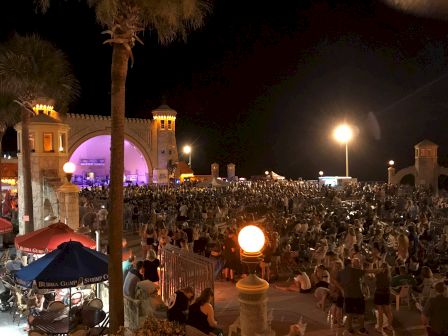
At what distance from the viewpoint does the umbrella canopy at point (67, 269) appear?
693 cm

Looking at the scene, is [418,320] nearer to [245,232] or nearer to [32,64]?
[245,232]

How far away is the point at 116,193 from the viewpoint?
23.5ft

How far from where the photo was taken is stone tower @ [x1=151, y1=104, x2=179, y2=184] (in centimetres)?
5053

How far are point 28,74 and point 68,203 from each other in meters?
5.80

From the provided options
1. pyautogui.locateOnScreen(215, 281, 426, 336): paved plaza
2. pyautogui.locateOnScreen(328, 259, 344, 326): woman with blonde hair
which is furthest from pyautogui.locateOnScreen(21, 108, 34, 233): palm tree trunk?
pyautogui.locateOnScreen(328, 259, 344, 326): woman with blonde hair

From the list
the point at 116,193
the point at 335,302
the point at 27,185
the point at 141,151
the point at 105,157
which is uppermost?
the point at 141,151

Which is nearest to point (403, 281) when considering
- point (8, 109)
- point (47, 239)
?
point (47, 239)

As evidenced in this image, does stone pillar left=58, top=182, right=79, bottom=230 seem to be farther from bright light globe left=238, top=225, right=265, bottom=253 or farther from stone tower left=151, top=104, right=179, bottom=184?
stone tower left=151, top=104, right=179, bottom=184

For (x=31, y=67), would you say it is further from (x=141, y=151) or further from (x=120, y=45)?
(x=141, y=151)

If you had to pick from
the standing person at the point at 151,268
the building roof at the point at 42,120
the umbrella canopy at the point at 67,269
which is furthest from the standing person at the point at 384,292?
the building roof at the point at 42,120

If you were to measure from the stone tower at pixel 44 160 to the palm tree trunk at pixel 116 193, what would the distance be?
1238cm

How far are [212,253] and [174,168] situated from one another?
3875 centimetres

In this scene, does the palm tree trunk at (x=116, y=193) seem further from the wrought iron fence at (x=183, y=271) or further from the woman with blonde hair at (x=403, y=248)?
the woman with blonde hair at (x=403, y=248)

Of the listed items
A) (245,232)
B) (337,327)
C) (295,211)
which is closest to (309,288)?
(337,327)
